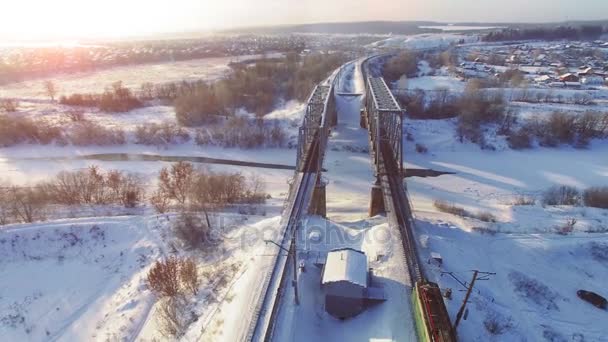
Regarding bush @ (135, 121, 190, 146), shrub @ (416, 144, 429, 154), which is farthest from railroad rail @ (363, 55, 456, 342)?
bush @ (135, 121, 190, 146)

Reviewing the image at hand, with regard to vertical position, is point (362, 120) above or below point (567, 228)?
above

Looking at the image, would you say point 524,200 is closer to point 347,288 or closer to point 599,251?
point 599,251

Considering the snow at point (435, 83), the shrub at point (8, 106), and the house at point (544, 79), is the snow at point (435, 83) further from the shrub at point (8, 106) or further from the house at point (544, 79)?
the shrub at point (8, 106)

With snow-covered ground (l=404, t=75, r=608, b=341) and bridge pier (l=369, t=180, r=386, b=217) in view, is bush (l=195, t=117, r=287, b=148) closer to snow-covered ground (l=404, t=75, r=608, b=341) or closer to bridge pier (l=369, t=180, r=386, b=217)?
snow-covered ground (l=404, t=75, r=608, b=341)

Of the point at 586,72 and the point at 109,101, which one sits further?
the point at 586,72

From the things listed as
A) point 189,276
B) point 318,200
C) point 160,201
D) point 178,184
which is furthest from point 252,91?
point 189,276

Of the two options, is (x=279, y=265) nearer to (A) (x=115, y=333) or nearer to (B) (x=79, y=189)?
(A) (x=115, y=333)
